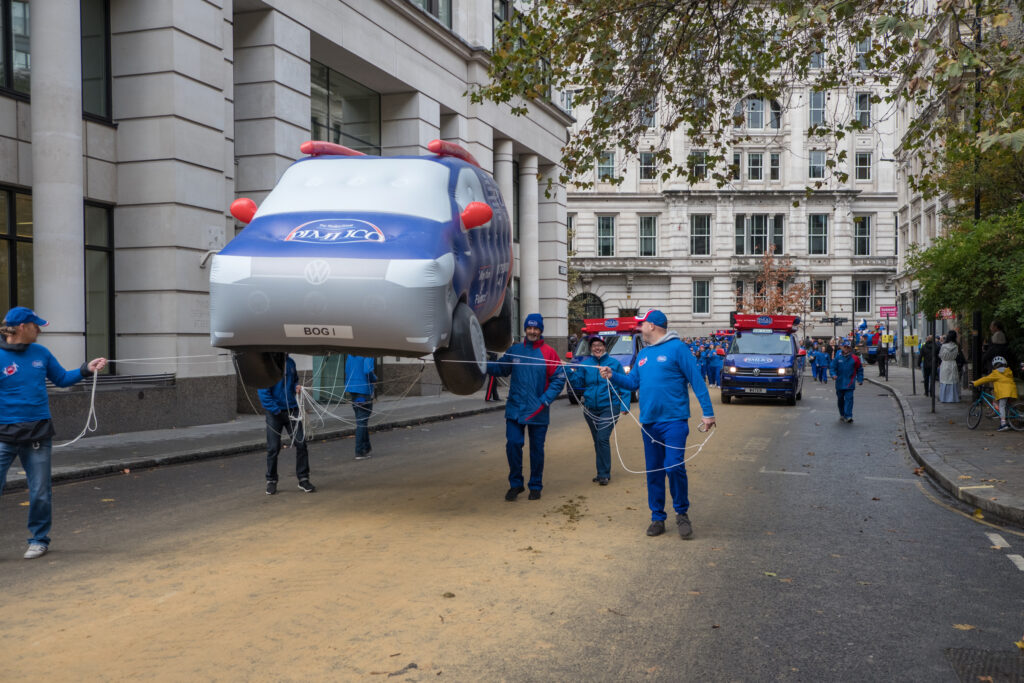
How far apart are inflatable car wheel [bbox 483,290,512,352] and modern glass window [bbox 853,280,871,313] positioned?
60.3 meters

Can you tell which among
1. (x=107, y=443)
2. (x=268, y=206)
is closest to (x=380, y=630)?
(x=268, y=206)

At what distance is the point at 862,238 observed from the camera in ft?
214

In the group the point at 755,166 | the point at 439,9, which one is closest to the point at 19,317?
the point at 439,9

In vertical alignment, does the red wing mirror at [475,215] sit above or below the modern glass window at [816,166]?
below

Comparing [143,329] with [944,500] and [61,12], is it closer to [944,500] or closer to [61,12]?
[61,12]

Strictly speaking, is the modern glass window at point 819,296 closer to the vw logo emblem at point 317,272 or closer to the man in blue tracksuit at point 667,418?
the man in blue tracksuit at point 667,418

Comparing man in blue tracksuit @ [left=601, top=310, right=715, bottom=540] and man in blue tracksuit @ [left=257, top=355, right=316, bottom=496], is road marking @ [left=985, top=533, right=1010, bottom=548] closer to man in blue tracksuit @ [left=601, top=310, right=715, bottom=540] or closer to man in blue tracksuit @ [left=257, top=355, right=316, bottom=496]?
man in blue tracksuit @ [left=601, top=310, right=715, bottom=540]

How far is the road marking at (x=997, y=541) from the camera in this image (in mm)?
7617

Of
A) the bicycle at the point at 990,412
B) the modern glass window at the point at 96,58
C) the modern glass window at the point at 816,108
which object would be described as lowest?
the bicycle at the point at 990,412

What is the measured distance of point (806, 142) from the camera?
207 feet

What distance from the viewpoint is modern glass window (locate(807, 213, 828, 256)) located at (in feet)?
214

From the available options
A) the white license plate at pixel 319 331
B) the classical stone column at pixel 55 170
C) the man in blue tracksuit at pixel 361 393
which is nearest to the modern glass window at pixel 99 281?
the classical stone column at pixel 55 170

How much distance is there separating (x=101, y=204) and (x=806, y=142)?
5588cm

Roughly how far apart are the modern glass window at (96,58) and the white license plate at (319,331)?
11705 mm
